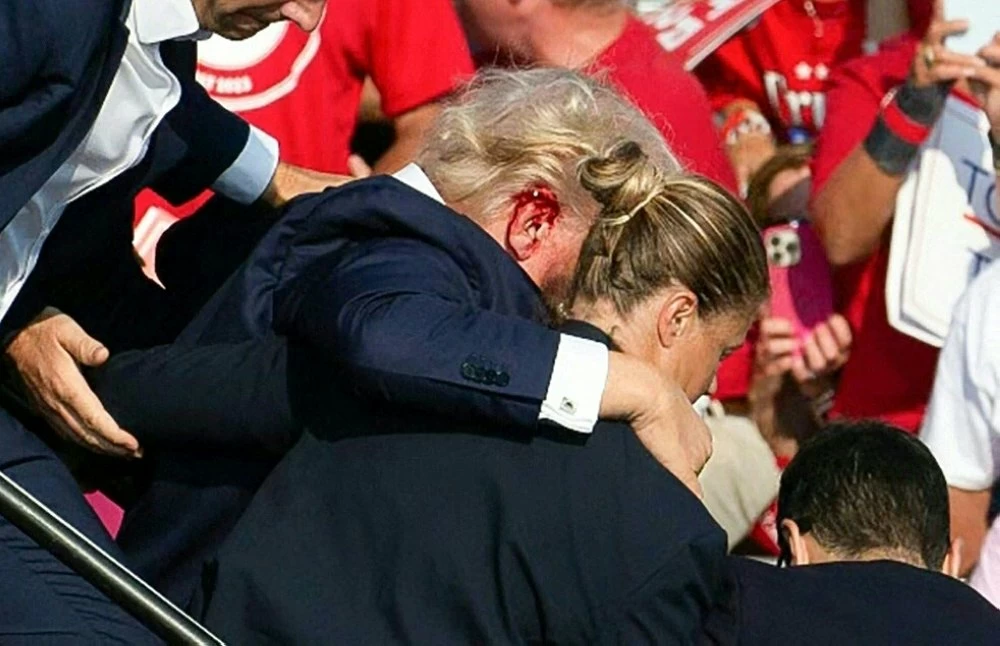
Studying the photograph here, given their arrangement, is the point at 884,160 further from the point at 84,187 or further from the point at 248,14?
the point at 84,187

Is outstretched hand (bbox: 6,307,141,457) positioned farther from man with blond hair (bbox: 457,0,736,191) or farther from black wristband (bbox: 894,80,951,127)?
black wristband (bbox: 894,80,951,127)

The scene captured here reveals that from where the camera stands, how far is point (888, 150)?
15.9ft

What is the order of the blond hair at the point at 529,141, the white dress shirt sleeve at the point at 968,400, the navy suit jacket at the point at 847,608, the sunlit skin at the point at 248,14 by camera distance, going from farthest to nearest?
the white dress shirt sleeve at the point at 968,400
the sunlit skin at the point at 248,14
the blond hair at the point at 529,141
the navy suit jacket at the point at 847,608

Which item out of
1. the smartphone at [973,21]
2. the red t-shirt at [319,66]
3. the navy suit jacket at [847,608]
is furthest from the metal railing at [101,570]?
the smartphone at [973,21]

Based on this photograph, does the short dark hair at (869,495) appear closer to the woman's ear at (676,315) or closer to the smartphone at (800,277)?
the woman's ear at (676,315)

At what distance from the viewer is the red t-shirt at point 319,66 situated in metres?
4.81

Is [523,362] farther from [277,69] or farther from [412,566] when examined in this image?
[277,69]

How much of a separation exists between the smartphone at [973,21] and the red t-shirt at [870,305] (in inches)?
5.4

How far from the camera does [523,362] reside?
3.07 m

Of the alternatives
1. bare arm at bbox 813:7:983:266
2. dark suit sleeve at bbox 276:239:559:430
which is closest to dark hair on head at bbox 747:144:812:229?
bare arm at bbox 813:7:983:266

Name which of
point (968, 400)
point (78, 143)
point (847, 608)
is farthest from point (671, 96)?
point (847, 608)

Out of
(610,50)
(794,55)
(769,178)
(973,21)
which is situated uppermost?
(610,50)

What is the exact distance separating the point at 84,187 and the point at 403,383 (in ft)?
2.14

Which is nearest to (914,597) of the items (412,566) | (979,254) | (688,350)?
(688,350)
